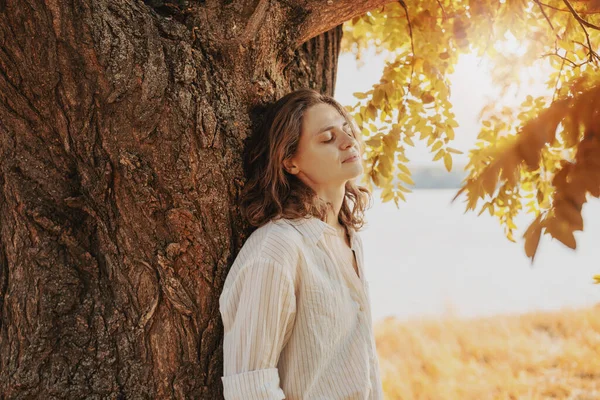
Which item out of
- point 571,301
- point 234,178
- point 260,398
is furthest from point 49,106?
point 571,301

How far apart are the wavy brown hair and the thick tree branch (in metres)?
0.22

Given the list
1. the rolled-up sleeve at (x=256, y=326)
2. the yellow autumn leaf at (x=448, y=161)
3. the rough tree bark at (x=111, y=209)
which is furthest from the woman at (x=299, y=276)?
the yellow autumn leaf at (x=448, y=161)

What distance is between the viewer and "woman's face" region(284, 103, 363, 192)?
74.5 inches

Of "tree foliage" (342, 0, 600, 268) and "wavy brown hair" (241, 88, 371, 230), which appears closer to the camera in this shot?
"wavy brown hair" (241, 88, 371, 230)

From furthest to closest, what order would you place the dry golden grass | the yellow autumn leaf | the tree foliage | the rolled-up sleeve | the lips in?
1. the dry golden grass
2. the yellow autumn leaf
3. the tree foliage
4. the lips
5. the rolled-up sleeve

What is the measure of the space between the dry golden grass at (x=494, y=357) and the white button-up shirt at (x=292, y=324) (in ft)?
9.96

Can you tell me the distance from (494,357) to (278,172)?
404 cm

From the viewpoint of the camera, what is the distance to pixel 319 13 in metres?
1.97

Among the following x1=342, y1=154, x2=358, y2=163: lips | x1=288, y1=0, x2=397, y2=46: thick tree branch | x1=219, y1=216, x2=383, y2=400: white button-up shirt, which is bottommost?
x1=219, y1=216, x2=383, y2=400: white button-up shirt

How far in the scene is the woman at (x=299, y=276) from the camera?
5.07ft

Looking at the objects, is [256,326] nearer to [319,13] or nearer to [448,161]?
[319,13]

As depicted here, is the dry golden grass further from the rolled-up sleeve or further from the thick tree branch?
the thick tree branch

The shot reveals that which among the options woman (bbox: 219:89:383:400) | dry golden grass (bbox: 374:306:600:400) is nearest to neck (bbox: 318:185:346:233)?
woman (bbox: 219:89:383:400)

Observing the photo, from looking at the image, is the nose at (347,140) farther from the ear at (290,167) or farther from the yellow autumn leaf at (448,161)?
the yellow autumn leaf at (448,161)
